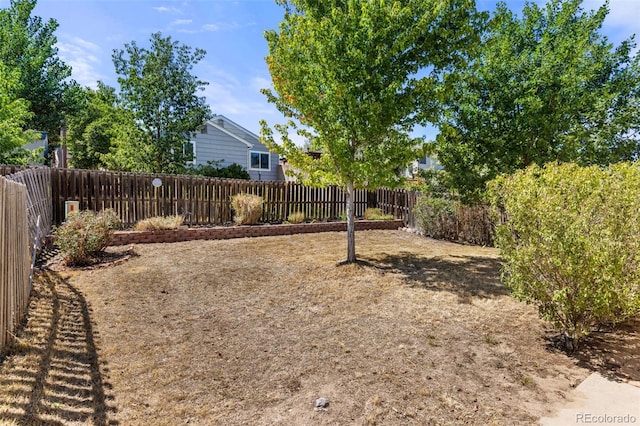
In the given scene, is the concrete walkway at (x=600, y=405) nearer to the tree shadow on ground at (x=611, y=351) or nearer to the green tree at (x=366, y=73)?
the tree shadow on ground at (x=611, y=351)

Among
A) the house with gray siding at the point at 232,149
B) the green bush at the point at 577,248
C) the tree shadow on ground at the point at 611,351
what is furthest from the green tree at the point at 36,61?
the tree shadow on ground at the point at 611,351

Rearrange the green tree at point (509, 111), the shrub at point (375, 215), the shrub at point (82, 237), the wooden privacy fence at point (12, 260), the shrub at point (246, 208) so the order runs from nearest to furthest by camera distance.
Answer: the wooden privacy fence at point (12, 260), the shrub at point (82, 237), the green tree at point (509, 111), the shrub at point (246, 208), the shrub at point (375, 215)

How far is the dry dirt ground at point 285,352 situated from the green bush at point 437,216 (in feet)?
17.3

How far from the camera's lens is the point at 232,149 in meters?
22.0

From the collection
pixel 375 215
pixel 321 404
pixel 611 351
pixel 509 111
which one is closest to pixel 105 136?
pixel 375 215

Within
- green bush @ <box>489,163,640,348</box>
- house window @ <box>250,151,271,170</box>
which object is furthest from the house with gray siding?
green bush @ <box>489,163,640,348</box>

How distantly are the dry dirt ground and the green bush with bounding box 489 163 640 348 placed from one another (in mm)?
546

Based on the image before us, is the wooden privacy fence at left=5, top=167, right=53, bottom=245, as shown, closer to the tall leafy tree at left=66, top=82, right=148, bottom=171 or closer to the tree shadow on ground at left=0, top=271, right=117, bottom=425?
the tree shadow on ground at left=0, top=271, right=117, bottom=425

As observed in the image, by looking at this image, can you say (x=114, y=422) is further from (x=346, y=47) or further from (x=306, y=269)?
(x=346, y=47)

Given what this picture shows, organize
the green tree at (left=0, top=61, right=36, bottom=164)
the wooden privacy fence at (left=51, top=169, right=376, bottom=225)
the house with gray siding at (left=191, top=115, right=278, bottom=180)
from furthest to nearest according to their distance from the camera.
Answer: the house with gray siding at (left=191, top=115, right=278, bottom=180) → the green tree at (left=0, top=61, right=36, bottom=164) → the wooden privacy fence at (left=51, top=169, right=376, bottom=225)

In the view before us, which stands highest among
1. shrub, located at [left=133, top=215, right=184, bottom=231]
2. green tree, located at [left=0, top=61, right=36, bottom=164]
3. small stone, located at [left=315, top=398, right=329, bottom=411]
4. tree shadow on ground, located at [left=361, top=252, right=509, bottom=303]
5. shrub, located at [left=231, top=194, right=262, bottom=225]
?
green tree, located at [left=0, top=61, right=36, bottom=164]

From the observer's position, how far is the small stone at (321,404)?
2727 mm

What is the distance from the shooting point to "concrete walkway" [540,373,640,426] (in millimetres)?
2611

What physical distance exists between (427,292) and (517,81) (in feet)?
23.6
